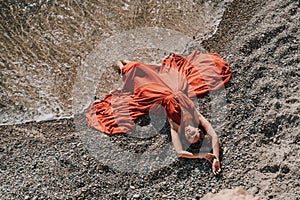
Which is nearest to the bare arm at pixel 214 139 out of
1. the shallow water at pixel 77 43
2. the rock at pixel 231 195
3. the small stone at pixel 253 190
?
the rock at pixel 231 195

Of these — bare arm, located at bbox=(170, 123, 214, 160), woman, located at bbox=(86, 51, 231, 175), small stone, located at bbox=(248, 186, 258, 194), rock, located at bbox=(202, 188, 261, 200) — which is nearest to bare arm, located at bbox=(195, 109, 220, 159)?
woman, located at bbox=(86, 51, 231, 175)

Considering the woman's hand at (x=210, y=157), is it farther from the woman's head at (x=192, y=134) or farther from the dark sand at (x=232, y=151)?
the woman's head at (x=192, y=134)

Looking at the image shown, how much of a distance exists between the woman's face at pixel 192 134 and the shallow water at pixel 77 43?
8.18ft

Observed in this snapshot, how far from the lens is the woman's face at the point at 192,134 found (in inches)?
272

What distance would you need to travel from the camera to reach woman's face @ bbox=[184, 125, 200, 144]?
691cm

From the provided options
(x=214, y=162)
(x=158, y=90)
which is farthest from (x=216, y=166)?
(x=158, y=90)

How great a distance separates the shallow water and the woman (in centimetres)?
70

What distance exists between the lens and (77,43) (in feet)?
32.0

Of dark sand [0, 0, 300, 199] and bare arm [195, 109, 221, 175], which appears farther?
bare arm [195, 109, 221, 175]

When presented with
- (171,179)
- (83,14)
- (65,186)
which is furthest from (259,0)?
(65,186)

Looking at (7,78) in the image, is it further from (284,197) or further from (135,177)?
(284,197)

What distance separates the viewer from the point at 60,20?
33.5 ft

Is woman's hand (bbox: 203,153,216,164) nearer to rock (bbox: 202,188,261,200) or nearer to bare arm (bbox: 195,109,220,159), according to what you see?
bare arm (bbox: 195,109,220,159)

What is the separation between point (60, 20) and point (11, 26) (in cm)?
115
